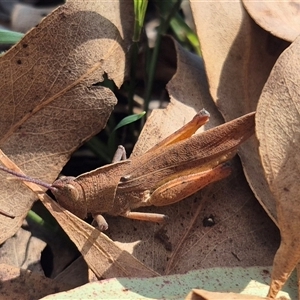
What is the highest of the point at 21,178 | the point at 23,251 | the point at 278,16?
the point at 278,16

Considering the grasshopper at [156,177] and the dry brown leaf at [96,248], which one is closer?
the dry brown leaf at [96,248]

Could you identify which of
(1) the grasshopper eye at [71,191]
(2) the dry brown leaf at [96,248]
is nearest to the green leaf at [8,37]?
(2) the dry brown leaf at [96,248]

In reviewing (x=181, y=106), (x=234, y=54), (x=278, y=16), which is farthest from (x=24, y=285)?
(x=278, y=16)

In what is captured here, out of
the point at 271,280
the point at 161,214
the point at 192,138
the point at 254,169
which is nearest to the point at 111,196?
the point at 161,214

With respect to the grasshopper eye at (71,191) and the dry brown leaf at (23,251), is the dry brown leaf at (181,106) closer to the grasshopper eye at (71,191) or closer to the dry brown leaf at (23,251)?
the grasshopper eye at (71,191)

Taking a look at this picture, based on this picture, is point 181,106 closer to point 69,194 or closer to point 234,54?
point 234,54

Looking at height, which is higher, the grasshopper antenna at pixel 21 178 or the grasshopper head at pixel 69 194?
the grasshopper antenna at pixel 21 178
